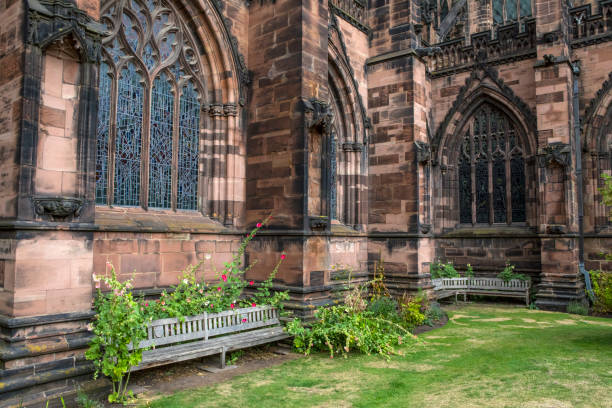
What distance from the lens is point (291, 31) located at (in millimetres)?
8711

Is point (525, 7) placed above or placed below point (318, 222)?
above

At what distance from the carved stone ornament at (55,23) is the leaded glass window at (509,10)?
736 inches

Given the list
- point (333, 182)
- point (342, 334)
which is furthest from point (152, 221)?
point (333, 182)

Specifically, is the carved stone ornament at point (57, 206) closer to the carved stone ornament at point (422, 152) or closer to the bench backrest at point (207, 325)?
the bench backrest at point (207, 325)

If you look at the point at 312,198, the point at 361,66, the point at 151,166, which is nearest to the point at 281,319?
the point at 312,198

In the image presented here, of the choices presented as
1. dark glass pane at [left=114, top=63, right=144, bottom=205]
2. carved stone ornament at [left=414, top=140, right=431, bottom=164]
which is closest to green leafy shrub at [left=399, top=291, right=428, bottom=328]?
carved stone ornament at [left=414, top=140, right=431, bottom=164]

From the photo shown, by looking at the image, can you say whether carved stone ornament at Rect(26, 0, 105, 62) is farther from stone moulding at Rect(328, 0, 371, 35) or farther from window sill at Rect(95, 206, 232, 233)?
stone moulding at Rect(328, 0, 371, 35)

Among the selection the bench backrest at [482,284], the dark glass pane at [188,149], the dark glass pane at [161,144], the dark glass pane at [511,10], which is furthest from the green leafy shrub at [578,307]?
the dark glass pane at [511,10]

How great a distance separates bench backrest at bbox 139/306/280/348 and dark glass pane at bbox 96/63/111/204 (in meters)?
2.39

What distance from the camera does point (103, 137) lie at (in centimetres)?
742

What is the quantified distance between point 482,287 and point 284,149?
8872mm

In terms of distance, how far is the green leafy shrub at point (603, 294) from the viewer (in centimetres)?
1175

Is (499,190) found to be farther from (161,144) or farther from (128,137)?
(128,137)

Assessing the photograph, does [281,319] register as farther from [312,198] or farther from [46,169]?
[46,169]
